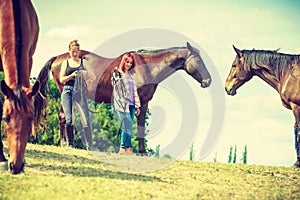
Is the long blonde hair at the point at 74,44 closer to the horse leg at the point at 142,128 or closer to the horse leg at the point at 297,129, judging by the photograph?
the horse leg at the point at 142,128

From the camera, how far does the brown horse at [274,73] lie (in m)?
15.4

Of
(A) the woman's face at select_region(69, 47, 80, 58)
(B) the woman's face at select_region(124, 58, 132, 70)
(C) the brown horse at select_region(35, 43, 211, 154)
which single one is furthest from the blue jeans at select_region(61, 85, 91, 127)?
(B) the woman's face at select_region(124, 58, 132, 70)

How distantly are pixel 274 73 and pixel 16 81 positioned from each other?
840 cm

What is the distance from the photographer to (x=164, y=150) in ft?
50.4

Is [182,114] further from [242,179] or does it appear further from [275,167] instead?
[242,179]

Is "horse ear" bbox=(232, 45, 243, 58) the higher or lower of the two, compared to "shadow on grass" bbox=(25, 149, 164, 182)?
higher

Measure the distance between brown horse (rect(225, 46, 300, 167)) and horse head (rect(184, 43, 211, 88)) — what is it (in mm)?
768

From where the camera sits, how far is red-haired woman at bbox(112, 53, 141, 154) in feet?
48.4

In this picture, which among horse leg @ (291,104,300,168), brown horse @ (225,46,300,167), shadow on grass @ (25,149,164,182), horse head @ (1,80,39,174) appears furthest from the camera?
brown horse @ (225,46,300,167)

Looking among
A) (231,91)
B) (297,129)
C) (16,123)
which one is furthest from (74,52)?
(297,129)

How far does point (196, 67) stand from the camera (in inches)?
656

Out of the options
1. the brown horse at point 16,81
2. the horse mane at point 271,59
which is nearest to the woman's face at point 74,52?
the brown horse at point 16,81

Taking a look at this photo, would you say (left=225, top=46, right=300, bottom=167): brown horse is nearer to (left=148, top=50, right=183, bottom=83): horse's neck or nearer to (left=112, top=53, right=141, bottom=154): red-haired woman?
(left=148, top=50, right=183, bottom=83): horse's neck

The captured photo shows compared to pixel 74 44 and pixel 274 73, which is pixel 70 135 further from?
pixel 274 73
